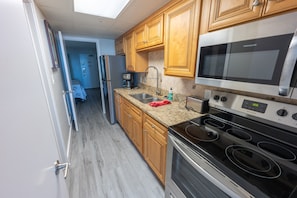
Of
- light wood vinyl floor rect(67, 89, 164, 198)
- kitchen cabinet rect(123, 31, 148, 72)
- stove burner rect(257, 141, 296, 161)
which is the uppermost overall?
kitchen cabinet rect(123, 31, 148, 72)

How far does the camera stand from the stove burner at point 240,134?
935 mm

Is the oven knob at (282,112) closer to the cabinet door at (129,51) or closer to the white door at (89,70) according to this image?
the cabinet door at (129,51)

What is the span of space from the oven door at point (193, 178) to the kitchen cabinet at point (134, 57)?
1.79 meters

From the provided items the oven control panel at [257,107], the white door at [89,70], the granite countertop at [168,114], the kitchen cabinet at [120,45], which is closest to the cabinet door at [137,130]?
the granite countertop at [168,114]

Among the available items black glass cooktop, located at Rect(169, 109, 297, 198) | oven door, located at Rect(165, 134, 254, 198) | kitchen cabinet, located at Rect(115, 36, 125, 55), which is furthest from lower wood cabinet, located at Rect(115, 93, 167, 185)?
kitchen cabinet, located at Rect(115, 36, 125, 55)

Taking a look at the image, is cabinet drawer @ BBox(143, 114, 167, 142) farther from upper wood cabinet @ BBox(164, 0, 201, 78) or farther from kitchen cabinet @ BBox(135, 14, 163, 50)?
kitchen cabinet @ BBox(135, 14, 163, 50)

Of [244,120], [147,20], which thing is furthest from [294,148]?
[147,20]

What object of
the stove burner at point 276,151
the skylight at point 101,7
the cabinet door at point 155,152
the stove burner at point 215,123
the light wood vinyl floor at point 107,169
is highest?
the skylight at point 101,7

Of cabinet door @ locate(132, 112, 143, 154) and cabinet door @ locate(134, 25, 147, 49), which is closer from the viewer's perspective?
cabinet door @ locate(132, 112, 143, 154)

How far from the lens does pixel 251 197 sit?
568mm

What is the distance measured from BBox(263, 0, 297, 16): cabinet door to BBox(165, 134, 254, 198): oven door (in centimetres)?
96

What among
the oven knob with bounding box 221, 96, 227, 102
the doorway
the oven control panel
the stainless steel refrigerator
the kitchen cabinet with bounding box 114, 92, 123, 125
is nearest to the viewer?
the oven control panel

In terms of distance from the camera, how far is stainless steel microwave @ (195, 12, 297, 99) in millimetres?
677

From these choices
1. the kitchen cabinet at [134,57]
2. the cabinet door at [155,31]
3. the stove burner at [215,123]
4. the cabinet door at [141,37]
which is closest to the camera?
the stove burner at [215,123]
